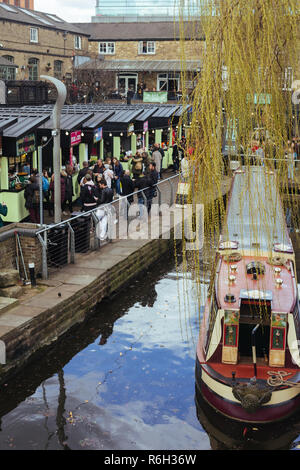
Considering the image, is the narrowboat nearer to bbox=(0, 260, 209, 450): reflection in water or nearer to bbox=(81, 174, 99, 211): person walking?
bbox=(0, 260, 209, 450): reflection in water

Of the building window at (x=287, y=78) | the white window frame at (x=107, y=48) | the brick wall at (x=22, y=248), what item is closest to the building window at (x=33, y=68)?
the white window frame at (x=107, y=48)

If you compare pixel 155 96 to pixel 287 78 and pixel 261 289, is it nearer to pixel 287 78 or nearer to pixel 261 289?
pixel 261 289

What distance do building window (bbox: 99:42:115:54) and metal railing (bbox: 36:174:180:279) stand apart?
4091 cm

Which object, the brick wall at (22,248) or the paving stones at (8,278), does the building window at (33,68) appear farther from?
the paving stones at (8,278)

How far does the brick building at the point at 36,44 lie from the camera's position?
43.5 metres

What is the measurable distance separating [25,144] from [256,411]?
36.4 ft

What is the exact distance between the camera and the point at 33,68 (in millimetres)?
47062

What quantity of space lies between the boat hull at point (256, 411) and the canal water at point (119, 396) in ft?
0.69

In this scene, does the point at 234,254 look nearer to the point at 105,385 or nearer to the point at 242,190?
the point at 105,385

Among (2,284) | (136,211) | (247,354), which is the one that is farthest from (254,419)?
(136,211)

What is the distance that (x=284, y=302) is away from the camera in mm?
8875

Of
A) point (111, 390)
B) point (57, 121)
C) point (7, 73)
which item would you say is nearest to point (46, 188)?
point (57, 121)
